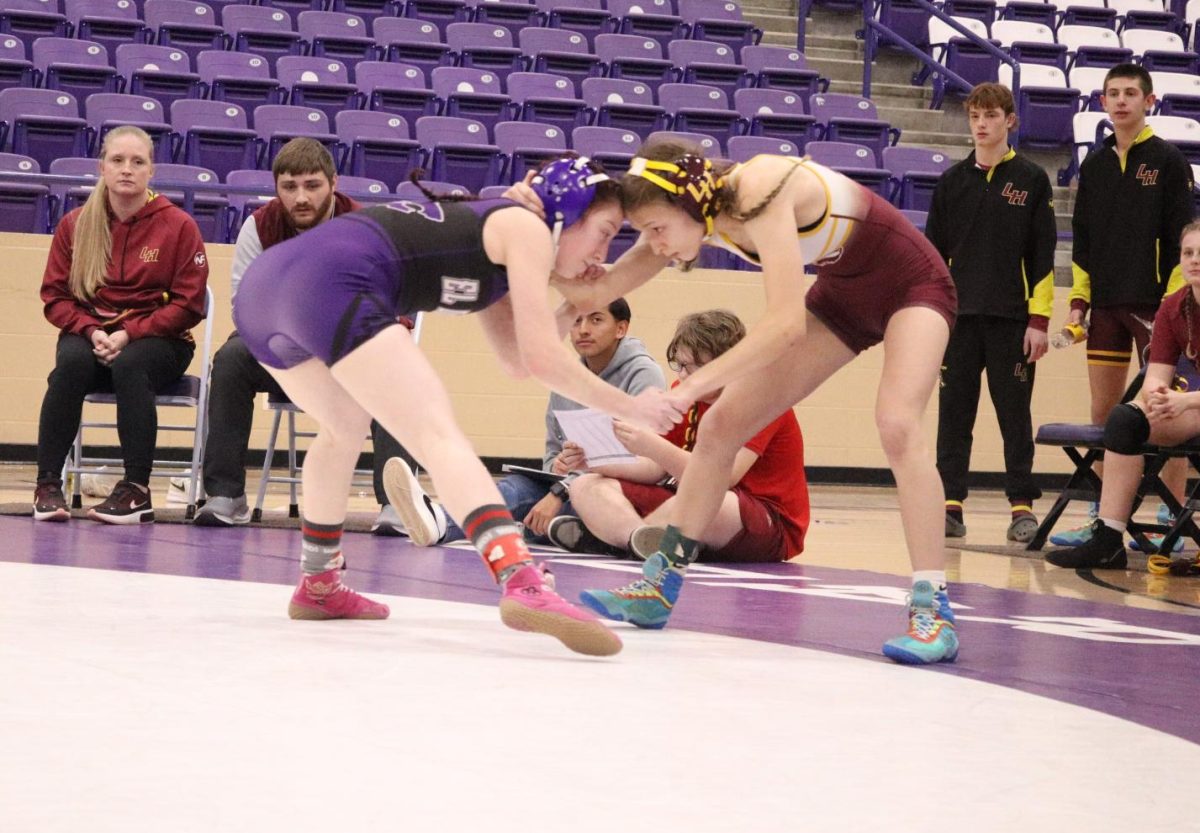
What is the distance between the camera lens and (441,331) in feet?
26.4

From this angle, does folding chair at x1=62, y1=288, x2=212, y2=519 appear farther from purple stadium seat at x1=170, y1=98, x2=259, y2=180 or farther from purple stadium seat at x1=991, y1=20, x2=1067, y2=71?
purple stadium seat at x1=991, y1=20, x2=1067, y2=71

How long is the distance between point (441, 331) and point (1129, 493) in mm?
4100

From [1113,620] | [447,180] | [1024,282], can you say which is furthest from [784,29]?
[1113,620]

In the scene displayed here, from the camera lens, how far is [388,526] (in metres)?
5.16

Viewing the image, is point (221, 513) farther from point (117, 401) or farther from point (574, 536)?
point (574, 536)

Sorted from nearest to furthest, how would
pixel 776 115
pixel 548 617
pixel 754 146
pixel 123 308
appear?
pixel 548 617
pixel 123 308
pixel 754 146
pixel 776 115

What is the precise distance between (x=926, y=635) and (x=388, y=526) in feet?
8.92

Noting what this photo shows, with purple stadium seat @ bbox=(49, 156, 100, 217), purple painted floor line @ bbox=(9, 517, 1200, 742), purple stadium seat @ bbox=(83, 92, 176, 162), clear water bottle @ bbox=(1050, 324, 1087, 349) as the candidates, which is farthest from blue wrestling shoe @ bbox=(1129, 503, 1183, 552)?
purple stadium seat @ bbox=(83, 92, 176, 162)

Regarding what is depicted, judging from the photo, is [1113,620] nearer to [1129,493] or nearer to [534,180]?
[1129,493]

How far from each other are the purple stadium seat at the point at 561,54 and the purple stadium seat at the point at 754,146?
1.43 meters

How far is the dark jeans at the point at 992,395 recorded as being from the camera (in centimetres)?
584

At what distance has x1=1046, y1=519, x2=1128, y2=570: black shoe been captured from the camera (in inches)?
195

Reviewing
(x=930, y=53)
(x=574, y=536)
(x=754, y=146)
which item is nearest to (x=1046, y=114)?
(x=930, y=53)

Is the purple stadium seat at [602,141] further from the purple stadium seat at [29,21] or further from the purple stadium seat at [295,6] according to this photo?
the purple stadium seat at [29,21]
